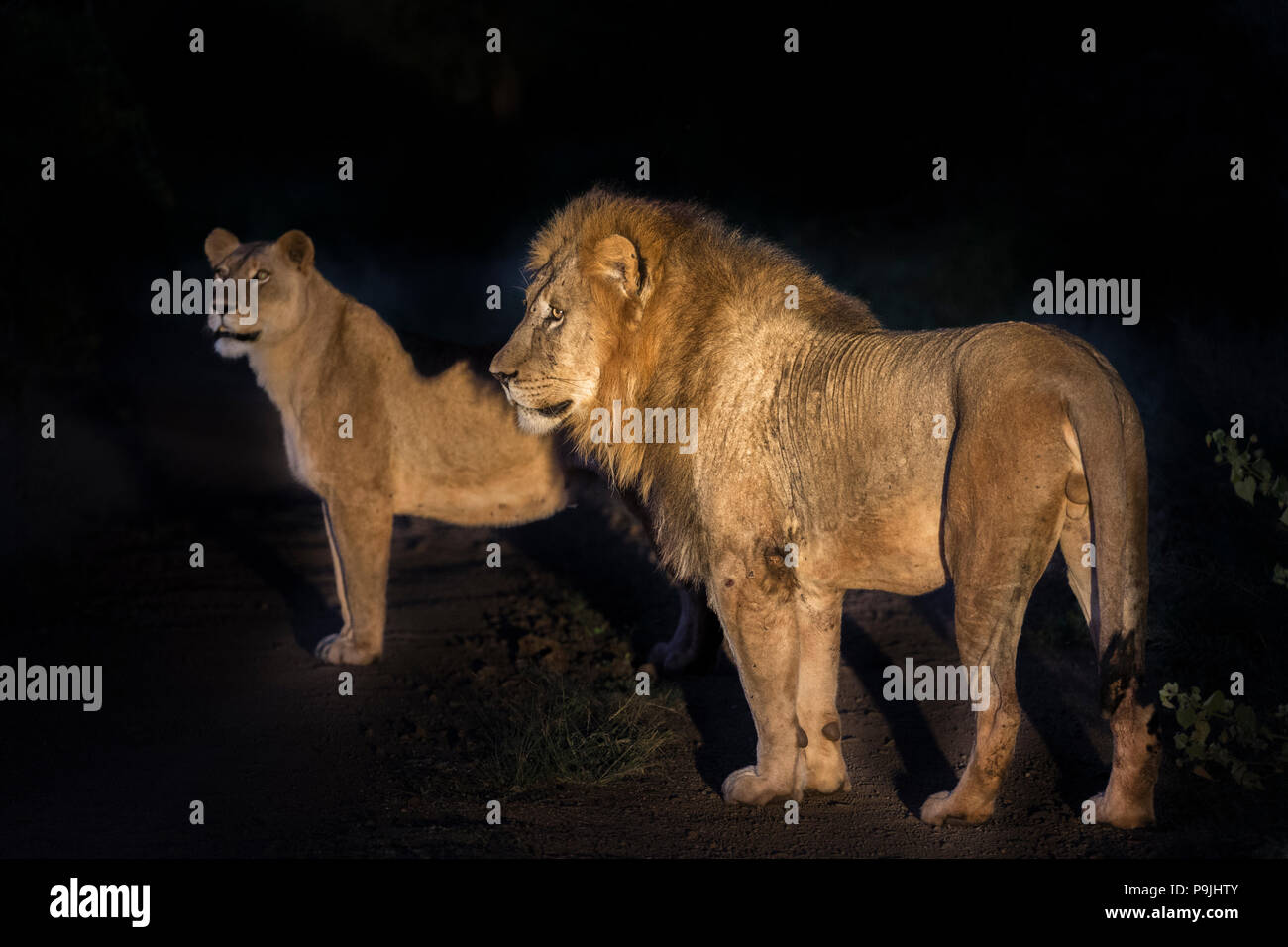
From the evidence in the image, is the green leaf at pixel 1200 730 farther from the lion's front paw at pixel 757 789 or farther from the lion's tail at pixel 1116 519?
the lion's front paw at pixel 757 789

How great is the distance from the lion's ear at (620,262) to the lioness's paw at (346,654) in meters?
3.81

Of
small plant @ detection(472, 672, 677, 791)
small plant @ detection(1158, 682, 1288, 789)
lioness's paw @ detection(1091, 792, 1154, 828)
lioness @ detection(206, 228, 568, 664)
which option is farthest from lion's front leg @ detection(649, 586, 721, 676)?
lioness's paw @ detection(1091, 792, 1154, 828)

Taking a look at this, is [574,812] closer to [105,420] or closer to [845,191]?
[845,191]

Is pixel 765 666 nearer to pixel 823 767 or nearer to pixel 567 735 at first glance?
pixel 823 767

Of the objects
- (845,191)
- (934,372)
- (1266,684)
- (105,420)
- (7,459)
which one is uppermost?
(845,191)

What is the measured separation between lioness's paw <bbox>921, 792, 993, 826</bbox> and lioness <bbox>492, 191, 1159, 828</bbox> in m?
0.01

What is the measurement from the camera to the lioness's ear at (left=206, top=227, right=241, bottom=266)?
862cm

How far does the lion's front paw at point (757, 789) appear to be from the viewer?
18.8 feet

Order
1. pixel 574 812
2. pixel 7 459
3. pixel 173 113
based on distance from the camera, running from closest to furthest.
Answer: pixel 574 812, pixel 7 459, pixel 173 113

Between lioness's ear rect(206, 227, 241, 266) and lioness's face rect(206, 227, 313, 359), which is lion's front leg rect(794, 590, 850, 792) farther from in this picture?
lioness's ear rect(206, 227, 241, 266)

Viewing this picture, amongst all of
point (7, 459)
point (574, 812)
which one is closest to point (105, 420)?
point (7, 459)

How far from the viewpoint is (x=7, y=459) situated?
1423 centimetres

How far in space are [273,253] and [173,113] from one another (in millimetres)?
17403

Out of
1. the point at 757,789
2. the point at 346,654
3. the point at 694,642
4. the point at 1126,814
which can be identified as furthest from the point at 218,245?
the point at 1126,814
